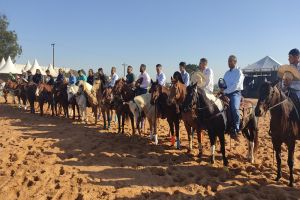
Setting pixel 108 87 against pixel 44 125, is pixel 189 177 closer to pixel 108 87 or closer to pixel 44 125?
pixel 108 87

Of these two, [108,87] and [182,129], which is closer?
[108,87]

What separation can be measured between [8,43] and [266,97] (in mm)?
71262

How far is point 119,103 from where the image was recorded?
12.0m

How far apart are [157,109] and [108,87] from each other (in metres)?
3.05

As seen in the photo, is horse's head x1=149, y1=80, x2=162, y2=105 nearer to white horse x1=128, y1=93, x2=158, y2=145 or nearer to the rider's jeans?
white horse x1=128, y1=93, x2=158, y2=145

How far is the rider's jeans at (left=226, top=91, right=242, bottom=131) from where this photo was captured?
27.6 feet

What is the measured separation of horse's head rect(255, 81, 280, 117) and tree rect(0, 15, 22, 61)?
6956 centimetres

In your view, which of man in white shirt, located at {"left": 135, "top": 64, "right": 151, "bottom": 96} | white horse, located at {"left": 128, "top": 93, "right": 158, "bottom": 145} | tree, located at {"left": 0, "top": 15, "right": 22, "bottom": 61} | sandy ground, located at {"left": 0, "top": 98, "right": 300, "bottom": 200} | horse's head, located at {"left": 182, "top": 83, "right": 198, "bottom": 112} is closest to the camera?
sandy ground, located at {"left": 0, "top": 98, "right": 300, "bottom": 200}

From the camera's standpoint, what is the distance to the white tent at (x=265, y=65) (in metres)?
33.9

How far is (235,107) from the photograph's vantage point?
8430mm

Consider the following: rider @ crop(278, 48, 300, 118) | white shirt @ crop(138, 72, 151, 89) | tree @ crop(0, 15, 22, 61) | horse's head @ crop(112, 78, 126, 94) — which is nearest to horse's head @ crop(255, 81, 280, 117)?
rider @ crop(278, 48, 300, 118)

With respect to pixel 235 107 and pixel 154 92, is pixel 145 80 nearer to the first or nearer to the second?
pixel 154 92

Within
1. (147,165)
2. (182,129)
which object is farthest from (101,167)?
(182,129)

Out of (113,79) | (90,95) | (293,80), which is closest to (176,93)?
(293,80)
